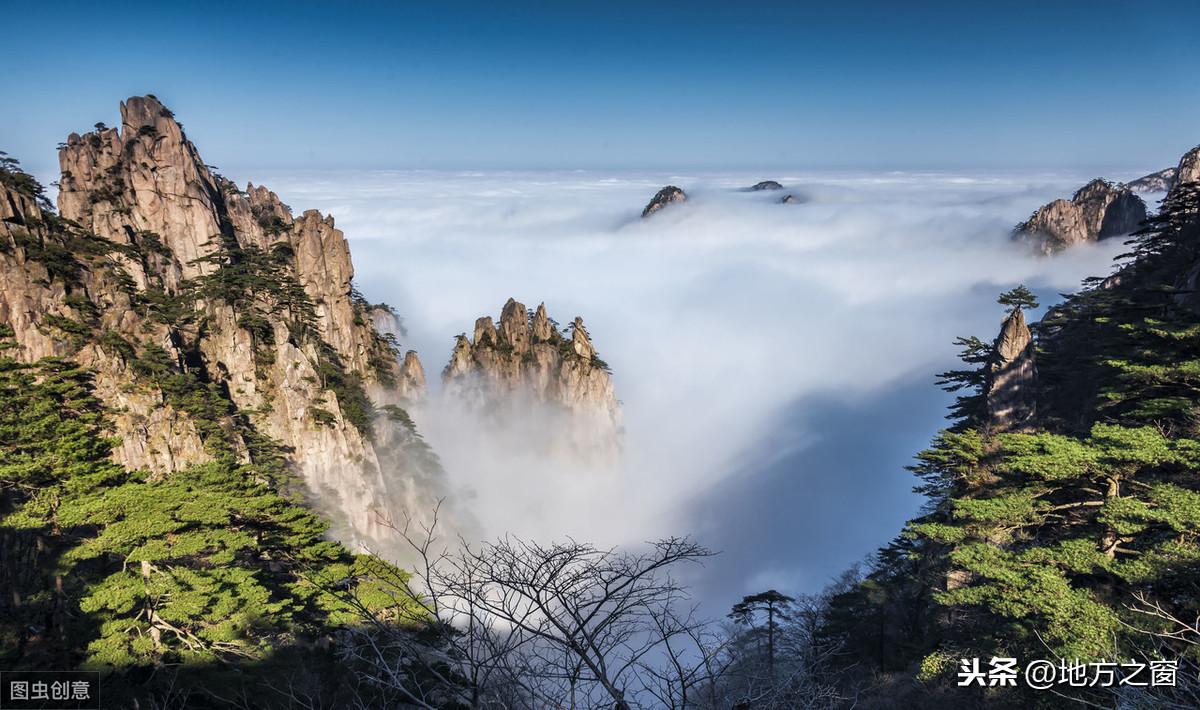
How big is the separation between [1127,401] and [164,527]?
Result: 1253 inches

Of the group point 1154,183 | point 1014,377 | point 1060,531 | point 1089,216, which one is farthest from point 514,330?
point 1154,183

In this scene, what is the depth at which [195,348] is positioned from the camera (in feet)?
120

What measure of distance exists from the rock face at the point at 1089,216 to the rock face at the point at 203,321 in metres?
118

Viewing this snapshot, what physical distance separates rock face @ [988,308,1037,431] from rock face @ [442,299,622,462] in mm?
46981

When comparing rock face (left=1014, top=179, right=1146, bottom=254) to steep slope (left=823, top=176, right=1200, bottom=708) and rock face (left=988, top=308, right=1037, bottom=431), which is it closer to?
steep slope (left=823, top=176, right=1200, bottom=708)

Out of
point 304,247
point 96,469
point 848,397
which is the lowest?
point 848,397

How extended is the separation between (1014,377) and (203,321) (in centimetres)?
4640

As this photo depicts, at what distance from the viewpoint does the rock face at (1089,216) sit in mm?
100188

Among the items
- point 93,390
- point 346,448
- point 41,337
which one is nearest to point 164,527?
point 93,390

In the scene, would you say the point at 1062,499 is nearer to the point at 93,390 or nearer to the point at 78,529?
the point at 78,529

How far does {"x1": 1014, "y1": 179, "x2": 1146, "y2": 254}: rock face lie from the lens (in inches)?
3944

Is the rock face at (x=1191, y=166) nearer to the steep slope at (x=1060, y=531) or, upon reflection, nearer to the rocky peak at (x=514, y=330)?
the steep slope at (x=1060, y=531)

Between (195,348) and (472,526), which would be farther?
(472,526)

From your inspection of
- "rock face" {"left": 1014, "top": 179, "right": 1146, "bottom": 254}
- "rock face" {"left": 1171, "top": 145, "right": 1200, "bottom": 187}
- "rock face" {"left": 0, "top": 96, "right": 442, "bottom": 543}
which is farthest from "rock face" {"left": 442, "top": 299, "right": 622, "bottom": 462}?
"rock face" {"left": 1014, "top": 179, "right": 1146, "bottom": 254}
